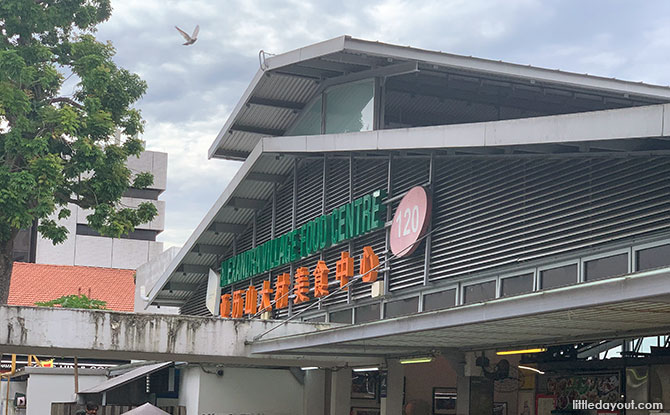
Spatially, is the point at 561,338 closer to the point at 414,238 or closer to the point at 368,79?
the point at 414,238

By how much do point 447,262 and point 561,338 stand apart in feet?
9.15

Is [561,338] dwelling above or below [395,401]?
above

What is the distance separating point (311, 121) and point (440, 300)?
6.53 m

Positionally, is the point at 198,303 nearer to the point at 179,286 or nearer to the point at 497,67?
the point at 179,286

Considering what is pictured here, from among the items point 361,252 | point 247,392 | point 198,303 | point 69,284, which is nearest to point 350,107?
point 361,252

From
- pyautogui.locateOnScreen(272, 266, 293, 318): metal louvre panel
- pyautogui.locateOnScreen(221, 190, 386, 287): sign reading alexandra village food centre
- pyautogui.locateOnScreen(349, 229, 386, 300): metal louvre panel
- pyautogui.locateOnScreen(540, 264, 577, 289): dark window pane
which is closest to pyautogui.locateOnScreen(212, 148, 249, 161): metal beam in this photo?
pyautogui.locateOnScreen(221, 190, 386, 287): sign reading alexandra village food centre

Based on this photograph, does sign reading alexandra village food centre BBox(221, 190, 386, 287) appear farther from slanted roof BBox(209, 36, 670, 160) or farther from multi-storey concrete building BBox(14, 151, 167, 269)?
multi-storey concrete building BBox(14, 151, 167, 269)

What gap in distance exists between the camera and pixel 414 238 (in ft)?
52.2

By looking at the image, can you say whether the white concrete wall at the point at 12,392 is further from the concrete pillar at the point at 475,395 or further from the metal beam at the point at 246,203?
the concrete pillar at the point at 475,395

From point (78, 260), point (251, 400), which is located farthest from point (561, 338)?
point (78, 260)

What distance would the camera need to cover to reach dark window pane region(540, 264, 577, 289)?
1243 cm

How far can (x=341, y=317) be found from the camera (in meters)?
18.8

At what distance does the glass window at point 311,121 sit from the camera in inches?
790

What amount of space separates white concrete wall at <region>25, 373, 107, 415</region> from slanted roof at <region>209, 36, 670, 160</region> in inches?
498
